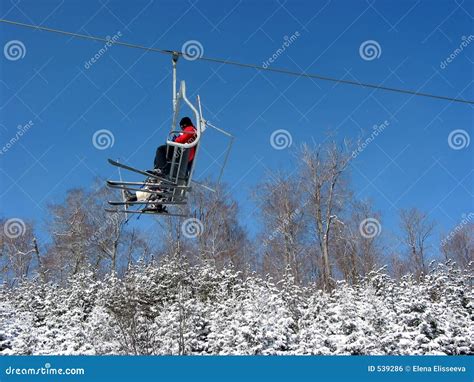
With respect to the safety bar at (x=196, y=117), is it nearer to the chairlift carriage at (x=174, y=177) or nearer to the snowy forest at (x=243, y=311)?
the chairlift carriage at (x=174, y=177)

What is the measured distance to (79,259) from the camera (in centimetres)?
2661

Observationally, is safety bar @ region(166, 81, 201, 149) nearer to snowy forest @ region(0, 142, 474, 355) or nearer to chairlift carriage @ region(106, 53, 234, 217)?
chairlift carriage @ region(106, 53, 234, 217)

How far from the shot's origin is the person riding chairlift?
23.1 ft

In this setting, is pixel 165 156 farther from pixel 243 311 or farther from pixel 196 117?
pixel 243 311

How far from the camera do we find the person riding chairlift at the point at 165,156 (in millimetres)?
7047

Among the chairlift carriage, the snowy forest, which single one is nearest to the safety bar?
the chairlift carriage

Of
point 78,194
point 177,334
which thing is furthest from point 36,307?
point 78,194

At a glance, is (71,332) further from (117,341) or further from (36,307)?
(36,307)

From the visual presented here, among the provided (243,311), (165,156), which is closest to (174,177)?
(165,156)

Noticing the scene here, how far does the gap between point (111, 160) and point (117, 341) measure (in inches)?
341

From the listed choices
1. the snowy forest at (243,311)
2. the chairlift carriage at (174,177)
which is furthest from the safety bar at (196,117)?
the snowy forest at (243,311)

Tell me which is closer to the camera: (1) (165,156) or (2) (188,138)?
(2) (188,138)

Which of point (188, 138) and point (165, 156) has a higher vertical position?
point (188, 138)

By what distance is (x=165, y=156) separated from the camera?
732cm
